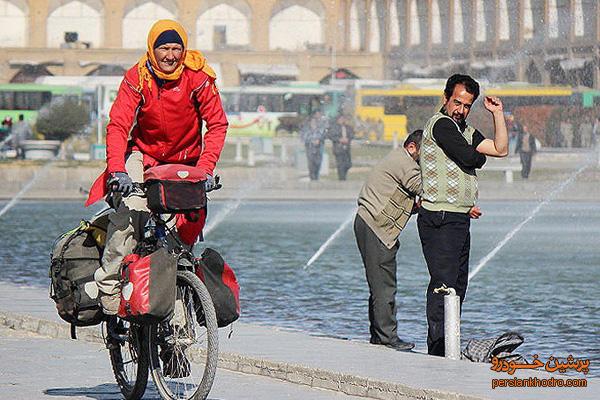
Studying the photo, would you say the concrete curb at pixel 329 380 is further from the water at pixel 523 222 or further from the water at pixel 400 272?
the water at pixel 523 222

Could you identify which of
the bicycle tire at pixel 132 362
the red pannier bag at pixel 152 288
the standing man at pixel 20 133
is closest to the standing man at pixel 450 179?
the bicycle tire at pixel 132 362

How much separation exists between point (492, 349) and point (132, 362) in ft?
7.49

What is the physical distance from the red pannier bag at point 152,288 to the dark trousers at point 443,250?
253cm

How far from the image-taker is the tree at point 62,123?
5416 cm

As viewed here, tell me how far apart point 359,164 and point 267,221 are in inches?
660

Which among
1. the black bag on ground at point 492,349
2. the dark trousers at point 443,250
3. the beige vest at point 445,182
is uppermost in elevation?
the beige vest at point 445,182

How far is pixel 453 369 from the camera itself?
860 centimetres

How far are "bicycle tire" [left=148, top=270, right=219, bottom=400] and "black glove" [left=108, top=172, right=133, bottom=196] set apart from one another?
430mm

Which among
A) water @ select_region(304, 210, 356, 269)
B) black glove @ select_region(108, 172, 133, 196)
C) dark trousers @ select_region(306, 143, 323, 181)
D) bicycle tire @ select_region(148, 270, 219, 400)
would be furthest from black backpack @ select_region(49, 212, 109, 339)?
dark trousers @ select_region(306, 143, 323, 181)

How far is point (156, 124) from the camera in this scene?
7.73 m

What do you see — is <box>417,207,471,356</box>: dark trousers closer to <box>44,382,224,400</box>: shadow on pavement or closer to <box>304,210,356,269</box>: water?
<box>44,382,224,400</box>: shadow on pavement

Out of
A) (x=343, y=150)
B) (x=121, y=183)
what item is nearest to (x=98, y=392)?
(x=121, y=183)

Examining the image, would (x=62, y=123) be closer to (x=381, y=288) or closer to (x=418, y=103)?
(x=418, y=103)

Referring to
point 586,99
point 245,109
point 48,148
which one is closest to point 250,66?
point 245,109
